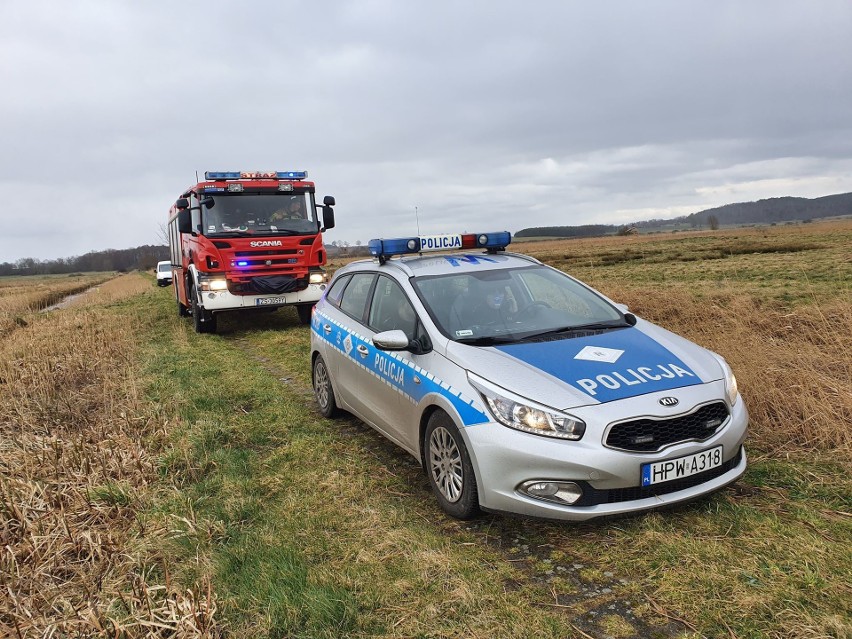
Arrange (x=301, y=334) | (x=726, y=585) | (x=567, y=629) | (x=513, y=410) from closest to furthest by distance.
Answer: (x=567, y=629), (x=726, y=585), (x=513, y=410), (x=301, y=334)

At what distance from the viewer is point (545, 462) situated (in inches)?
124

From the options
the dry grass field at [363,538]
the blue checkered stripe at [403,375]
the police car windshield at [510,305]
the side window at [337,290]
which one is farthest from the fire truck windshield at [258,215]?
the police car windshield at [510,305]

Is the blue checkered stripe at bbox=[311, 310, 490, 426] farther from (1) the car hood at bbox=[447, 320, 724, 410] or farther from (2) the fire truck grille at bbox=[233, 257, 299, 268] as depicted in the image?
(2) the fire truck grille at bbox=[233, 257, 299, 268]

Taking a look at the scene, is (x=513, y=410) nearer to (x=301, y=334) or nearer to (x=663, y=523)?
(x=663, y=523)

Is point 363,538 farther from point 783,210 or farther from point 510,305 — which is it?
point 783,210

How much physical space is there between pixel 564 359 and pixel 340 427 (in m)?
2.76

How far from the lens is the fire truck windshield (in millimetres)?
11211

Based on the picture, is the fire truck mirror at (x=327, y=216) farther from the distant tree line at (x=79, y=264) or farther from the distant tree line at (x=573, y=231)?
the distant tree line at (x=79, y=264)

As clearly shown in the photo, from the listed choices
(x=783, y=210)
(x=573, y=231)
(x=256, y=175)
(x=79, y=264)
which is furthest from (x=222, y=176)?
(x=783, y=210)

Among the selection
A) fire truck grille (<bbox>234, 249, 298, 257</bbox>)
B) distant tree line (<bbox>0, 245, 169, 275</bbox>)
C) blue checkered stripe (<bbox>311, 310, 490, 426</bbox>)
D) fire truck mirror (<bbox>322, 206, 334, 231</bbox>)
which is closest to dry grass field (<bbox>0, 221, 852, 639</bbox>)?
blue checkered stripe (<bbox>311, 310, 490, 426</bbox>)

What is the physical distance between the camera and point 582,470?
3119 mm

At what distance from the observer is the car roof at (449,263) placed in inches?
189

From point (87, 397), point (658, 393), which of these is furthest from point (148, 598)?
point (87, 397)

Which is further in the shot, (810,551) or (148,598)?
(810,551)
